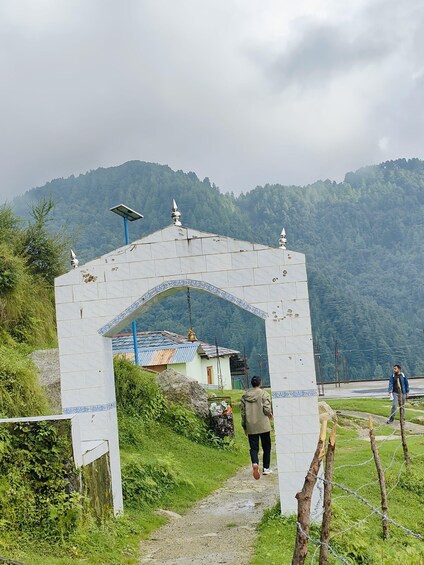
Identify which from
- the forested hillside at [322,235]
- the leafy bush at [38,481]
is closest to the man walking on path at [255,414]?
the leafy bush at [38,481]

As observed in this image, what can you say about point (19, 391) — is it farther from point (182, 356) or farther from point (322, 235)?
point (322, 235)

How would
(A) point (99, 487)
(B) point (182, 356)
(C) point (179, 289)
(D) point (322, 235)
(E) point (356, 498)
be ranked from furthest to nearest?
(D) point (322, 235) → (B) point (182, 356) → (E) point (356, 498) → (C) point (179, 289) → (A) point (99, 487)

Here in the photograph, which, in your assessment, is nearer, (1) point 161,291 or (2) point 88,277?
(1) point 161,291

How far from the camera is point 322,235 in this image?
12419 cm

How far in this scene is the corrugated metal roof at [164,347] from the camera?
105 feet

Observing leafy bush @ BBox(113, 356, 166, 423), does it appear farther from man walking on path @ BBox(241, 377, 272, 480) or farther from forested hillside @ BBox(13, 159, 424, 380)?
forested hillside @ BBox(13, 159, 424, 380)

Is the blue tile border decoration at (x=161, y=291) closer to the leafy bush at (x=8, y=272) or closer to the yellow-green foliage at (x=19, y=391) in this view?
the yellow-green foliage at (x=19, y=391)

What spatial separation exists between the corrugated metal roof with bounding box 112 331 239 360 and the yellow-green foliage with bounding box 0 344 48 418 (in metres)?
18.4

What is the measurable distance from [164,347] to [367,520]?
24.0 metres

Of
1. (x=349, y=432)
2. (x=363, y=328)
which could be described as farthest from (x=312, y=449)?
(x=363, y=328)

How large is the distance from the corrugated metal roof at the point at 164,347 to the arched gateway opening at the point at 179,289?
2074 cm

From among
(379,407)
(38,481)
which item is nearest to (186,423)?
(38,481)

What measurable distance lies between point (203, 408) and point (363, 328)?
61014mm

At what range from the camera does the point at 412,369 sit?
226 feet
